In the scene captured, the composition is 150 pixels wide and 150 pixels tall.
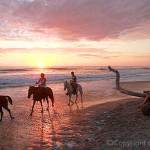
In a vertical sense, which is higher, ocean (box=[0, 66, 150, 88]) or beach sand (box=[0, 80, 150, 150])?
ocean (box=[0, 66, 150, 88])

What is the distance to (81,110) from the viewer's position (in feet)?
56.6

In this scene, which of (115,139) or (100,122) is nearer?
(115,139)

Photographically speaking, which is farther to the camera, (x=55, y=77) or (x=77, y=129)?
(x=55, y=77)

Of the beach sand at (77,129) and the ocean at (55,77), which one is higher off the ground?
the ocean at (55,77)

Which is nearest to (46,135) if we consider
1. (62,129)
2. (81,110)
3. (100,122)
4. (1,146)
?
(62,129)

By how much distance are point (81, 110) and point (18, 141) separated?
6.81 meters

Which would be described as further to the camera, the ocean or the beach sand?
the ocean

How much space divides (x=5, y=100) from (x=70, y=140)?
17.1ft

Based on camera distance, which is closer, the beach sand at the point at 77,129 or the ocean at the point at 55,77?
the beach sand at the point at 77,129

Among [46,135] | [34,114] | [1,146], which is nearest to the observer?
[1,146]

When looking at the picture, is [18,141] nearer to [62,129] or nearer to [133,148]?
[62,129]

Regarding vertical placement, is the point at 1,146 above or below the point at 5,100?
below

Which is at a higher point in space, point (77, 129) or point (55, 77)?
point (55, 77)

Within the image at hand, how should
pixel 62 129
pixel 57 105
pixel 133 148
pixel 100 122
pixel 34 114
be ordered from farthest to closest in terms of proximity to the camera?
1. pixel 57 105
2. pixel 34 114
3. pixel 100 122
4. pixel 62 129
5. pixel 133 148
